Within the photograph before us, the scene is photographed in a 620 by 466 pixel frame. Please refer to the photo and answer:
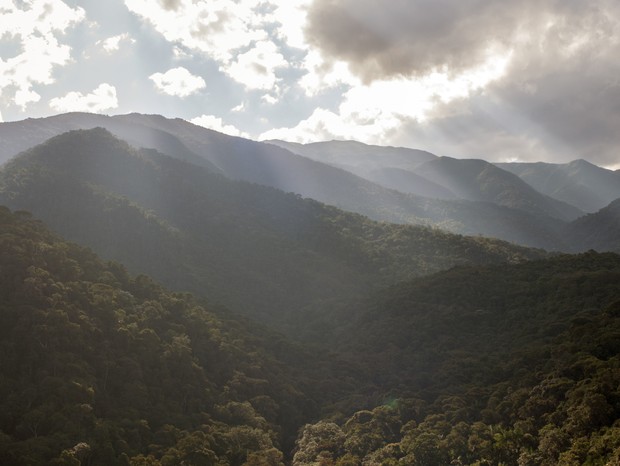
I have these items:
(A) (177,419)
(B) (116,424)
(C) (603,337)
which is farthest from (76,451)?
(C) (603,337)

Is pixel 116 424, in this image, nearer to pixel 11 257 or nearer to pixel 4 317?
pixel 4 317

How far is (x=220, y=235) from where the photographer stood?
152 m

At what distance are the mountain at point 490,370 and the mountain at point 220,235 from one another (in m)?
24.5

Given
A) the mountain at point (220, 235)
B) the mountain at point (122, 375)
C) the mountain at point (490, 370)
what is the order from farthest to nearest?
the mountain at point (220, 235) < the mountain at point (122, 375) < the mountain at point (490, 370)

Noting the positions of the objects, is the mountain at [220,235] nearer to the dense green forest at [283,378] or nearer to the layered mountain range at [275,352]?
the layered mountain range at [275,352]

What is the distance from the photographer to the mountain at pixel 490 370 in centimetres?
4575

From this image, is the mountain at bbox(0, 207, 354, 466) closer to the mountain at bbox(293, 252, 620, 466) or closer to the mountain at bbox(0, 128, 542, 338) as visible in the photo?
the mountain at bbox(293, 252, 620, 466)

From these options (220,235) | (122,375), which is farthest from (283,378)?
(220,235)

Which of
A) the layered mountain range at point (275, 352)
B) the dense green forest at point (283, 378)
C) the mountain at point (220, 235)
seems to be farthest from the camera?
the mountain at point (220, 235)

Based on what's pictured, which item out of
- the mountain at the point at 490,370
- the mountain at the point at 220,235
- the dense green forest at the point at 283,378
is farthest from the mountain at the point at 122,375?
the mountain at the point at 220,235

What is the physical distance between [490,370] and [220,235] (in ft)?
324

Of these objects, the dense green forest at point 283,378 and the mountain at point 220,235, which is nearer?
the dense green forest at point 283,378

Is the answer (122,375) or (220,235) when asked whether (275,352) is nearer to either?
(122,375)

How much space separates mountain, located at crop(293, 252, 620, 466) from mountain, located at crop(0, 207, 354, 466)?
25.5 feet
